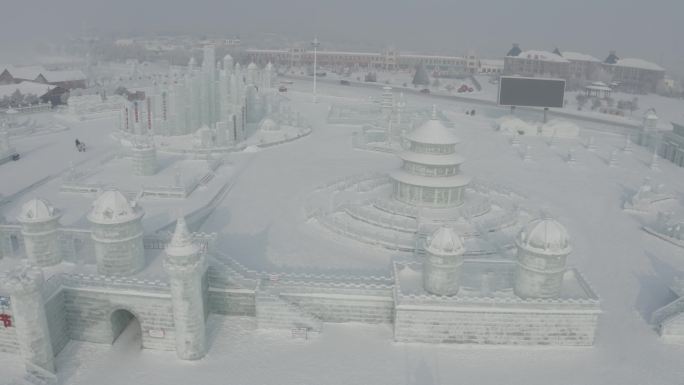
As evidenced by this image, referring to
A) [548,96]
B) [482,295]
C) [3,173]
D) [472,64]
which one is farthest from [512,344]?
[472,64]

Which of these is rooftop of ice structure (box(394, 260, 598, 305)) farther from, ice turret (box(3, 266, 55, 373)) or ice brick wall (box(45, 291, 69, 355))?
ice brick wall (box(45, 291, 69, 355))

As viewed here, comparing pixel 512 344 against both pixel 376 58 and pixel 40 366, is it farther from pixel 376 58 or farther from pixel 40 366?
pixel 376 58

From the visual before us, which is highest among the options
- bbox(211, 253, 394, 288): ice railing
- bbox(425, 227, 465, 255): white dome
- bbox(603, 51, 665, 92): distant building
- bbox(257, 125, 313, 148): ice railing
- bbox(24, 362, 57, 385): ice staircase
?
bbox(603, 51, 665, 92): distant building

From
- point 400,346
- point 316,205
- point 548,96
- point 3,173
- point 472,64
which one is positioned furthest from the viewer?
point 472,64

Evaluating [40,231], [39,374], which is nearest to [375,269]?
[39,374]

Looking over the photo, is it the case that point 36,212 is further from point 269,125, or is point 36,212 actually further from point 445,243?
point 269,125

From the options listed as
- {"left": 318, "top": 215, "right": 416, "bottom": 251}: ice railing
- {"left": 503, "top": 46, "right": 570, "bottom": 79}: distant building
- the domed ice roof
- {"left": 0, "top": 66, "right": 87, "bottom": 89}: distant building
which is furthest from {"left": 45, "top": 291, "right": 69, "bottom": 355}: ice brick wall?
{"left": 503, "top": 46, "right": 570, "bottom": 79}: distant building
